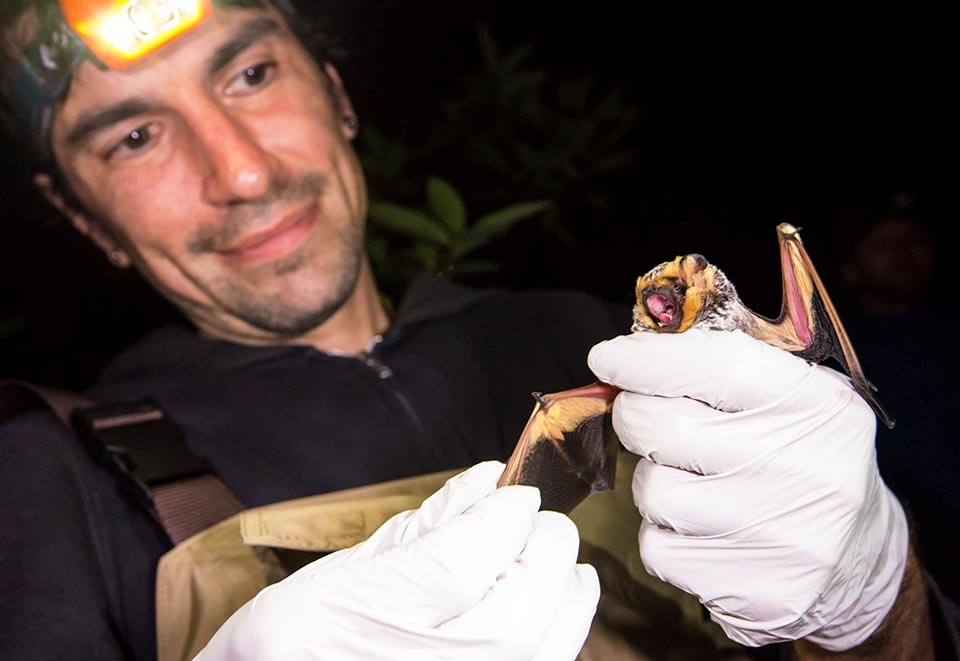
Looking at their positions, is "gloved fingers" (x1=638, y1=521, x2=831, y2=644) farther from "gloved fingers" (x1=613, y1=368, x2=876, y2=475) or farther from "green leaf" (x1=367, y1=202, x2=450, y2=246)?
"green leaf" (x1=367, y1=202, x2=450, y2=246)

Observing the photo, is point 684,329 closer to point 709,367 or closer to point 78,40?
point 709,367

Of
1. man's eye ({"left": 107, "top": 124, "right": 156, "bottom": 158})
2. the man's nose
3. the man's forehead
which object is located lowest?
the man's nose

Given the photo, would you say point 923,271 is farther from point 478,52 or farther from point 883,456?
point 478,52

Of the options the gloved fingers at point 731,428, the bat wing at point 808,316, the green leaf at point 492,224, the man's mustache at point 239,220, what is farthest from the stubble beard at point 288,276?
the bat wing at point 808,316

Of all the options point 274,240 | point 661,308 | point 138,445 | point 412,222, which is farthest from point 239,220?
point 661,308

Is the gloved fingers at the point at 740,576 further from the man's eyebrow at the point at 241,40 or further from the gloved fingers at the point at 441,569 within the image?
the man's eyebrow at the point at 241,40

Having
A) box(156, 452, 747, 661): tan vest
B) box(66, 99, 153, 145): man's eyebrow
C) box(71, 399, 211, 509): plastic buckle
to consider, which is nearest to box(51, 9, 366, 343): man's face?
box(66, 99, 153, 145): man's eyebrow
